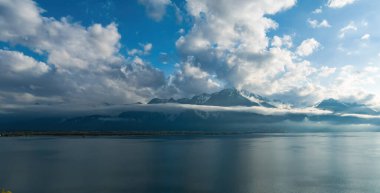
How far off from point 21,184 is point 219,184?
44451mm

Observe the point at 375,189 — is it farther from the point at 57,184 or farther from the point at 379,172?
the point at 57,184

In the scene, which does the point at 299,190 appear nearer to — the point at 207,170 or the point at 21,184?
the point at 207,170

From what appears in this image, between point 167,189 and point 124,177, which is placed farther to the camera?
point 124,177

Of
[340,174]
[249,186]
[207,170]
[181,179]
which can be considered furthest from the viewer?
[207,170]

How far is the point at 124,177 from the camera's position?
82.4m

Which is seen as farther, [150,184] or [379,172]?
[379,172]

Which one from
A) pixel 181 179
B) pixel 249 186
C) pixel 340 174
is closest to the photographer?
pixel 249 186

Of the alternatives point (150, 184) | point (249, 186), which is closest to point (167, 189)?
point (150, 184)

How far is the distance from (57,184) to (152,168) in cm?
3381

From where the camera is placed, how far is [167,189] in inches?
2675

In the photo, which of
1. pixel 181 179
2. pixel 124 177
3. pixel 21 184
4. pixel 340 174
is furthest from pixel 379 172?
pixel 21 184

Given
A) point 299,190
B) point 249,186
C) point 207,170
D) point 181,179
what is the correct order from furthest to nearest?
1. point 207,170
2. point 181,179
3. point 249,186
4. point 299,190

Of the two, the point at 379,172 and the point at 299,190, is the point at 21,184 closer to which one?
the point at 299,190

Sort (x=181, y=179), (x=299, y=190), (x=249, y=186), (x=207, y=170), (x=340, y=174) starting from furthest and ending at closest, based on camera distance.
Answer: (x=207, y=170)
(x=340, y=174)
(x=181, y=179)
(x=249, y=186)
(x=299, y=190)
